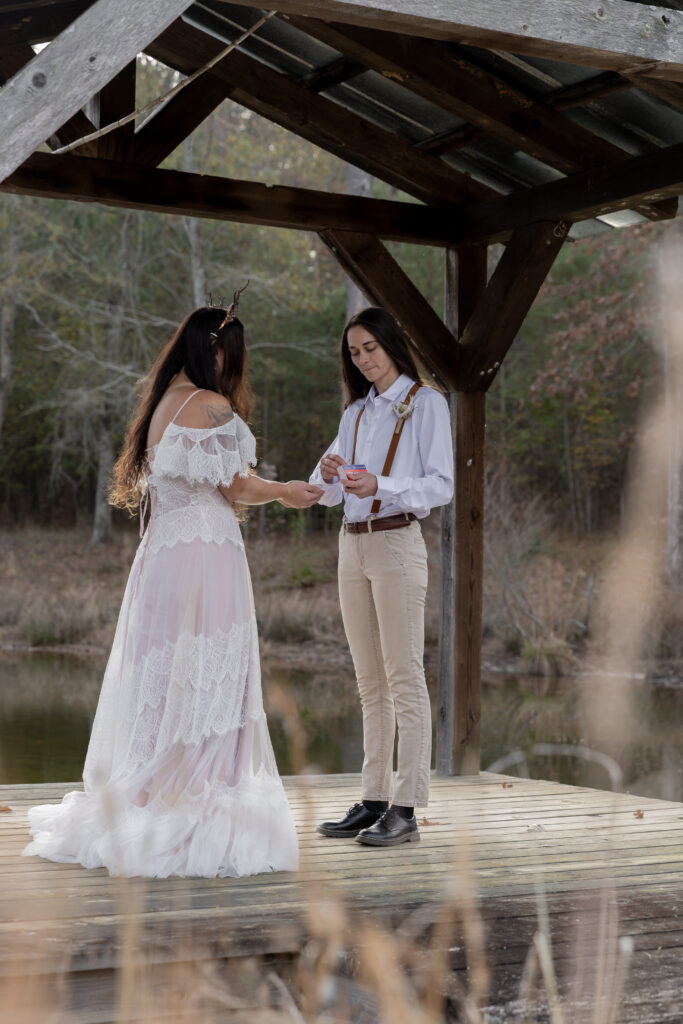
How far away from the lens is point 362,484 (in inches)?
157

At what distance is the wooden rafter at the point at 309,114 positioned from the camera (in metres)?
5.32

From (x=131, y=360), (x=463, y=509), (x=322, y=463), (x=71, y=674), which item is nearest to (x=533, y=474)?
(x=131, y=360)

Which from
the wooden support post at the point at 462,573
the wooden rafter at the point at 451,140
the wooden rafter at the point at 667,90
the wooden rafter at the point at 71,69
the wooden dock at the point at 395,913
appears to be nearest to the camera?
the wooden rafter at the point at 71,69

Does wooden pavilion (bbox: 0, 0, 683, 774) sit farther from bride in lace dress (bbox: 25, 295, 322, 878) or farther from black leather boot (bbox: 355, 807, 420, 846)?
black leather boot (bbox: 355, 807, 420, 846)

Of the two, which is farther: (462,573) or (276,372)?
(276,372)

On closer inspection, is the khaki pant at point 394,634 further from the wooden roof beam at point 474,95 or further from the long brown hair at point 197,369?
the wooden roof beam at point 474,95

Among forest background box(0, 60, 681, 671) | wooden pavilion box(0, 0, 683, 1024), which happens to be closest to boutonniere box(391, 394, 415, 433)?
wooden pavilion box(0, 0, 683, 1024)

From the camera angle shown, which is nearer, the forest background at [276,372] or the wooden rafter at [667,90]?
the wooden rafter at [667,90]

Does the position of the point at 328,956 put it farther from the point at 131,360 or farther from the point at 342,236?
the point at 131,360

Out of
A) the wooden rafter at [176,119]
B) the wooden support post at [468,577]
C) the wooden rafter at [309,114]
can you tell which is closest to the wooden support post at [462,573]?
the wooden support post at [468,577]

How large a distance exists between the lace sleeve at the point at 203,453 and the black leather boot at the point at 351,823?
48.9 inches

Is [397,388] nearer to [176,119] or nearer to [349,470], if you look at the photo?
[349,470]

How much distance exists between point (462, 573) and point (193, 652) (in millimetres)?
2300

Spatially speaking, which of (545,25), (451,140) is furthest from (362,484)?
(451,140)
